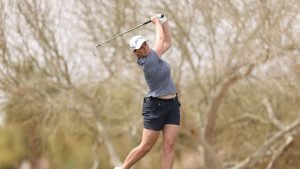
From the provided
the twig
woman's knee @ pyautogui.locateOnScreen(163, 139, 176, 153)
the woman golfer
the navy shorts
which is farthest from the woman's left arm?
the twig

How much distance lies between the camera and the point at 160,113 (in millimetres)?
7652

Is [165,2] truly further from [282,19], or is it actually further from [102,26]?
[282,19]

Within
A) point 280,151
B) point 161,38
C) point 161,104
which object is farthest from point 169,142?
point 280,151

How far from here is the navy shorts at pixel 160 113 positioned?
25.2 ft

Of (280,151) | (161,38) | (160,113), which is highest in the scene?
(161,38)

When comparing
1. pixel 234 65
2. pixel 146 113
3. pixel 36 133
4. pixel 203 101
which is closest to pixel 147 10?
pixel 234 65

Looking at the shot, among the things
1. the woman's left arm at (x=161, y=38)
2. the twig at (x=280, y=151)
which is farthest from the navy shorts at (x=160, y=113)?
the twig at (x=280, y=151)

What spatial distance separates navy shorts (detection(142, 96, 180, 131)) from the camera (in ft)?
25.2

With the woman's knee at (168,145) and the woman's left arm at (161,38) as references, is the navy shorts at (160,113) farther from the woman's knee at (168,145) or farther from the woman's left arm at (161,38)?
the woman's left arm at (161,38)

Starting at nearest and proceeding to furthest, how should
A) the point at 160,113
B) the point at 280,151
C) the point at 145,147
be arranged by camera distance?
the point at 160,113, the point at 145,147, the point at 280,151

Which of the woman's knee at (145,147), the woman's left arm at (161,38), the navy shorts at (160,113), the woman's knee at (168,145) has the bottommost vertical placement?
the woman's knee at (168,145)

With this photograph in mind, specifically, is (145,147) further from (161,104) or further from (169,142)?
(161,104)

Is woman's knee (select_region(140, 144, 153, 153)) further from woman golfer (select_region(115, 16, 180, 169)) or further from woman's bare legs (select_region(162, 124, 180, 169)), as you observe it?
woman's bare legs (select_region(162, 124, 180, 169))

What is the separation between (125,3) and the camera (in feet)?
67.1
